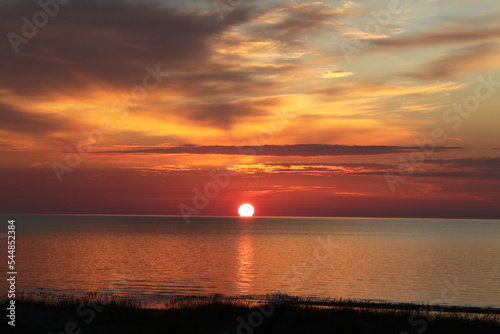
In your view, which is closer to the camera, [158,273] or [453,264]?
[158,273]

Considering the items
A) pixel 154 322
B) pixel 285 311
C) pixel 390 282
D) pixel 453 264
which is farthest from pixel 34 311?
pixel 453 264

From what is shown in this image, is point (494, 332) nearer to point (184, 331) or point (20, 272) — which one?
point (184, 331)

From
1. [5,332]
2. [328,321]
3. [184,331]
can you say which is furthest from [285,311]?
[5,332]

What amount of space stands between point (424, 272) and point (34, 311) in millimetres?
56078

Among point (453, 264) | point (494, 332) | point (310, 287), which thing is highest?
point (453, 264)

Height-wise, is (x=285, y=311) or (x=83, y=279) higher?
(x=83, y=279)

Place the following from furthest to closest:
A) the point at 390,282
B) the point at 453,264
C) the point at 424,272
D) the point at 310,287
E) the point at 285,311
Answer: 1. the point at 453,264
2. the point at 424,272
3. the point at 390,282
4. the point at 310,287
5. the point at 285,311

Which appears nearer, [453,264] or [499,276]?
[499,276]

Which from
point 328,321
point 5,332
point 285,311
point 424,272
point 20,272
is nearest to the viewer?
point 5,332

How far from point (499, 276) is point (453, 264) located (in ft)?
57.0

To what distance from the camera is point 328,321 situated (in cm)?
2286

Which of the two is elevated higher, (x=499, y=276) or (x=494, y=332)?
(x=499, y=276)

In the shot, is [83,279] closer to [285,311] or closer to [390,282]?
[390,282]

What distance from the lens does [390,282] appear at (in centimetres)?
5784
